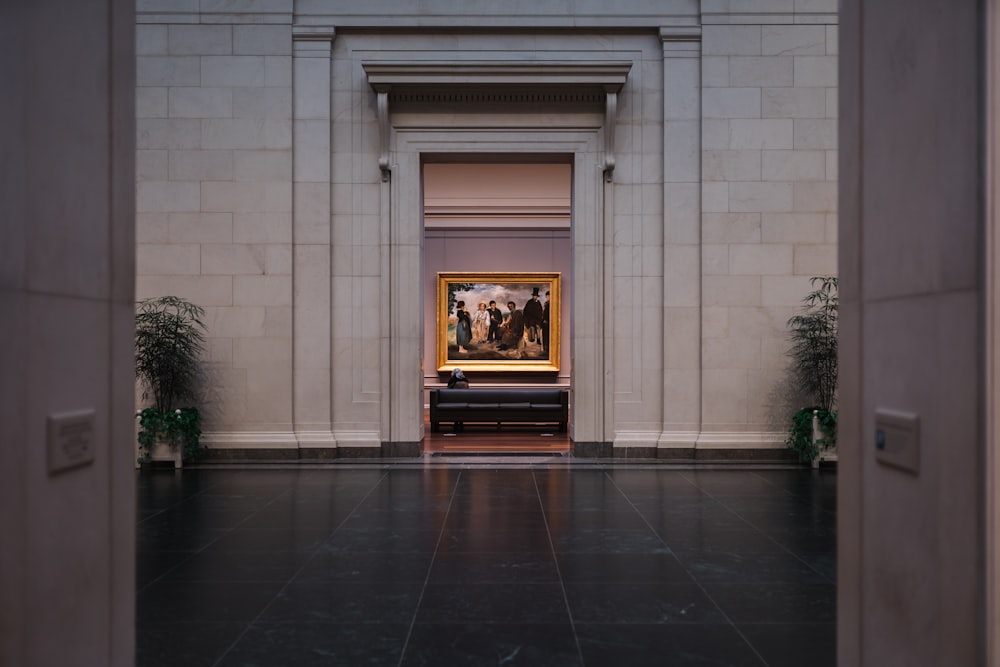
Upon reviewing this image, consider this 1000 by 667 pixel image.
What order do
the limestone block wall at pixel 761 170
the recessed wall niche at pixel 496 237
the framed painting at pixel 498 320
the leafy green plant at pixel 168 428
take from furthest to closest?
1. the framed painting at pixel 498 320
2. the recessed wall niche at pixel 496 237
3. the limestone block wall at pixel 761 170
4. the leafy green plant at pixel 168 428

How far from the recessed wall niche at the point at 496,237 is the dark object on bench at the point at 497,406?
13.5 ft

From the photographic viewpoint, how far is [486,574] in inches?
210

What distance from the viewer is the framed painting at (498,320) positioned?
20219 millimetres

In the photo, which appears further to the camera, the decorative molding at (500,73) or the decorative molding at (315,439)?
the decorative molding at (315,439)

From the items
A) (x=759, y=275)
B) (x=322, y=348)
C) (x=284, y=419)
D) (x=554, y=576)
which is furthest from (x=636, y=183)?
(x=554, y=576)
